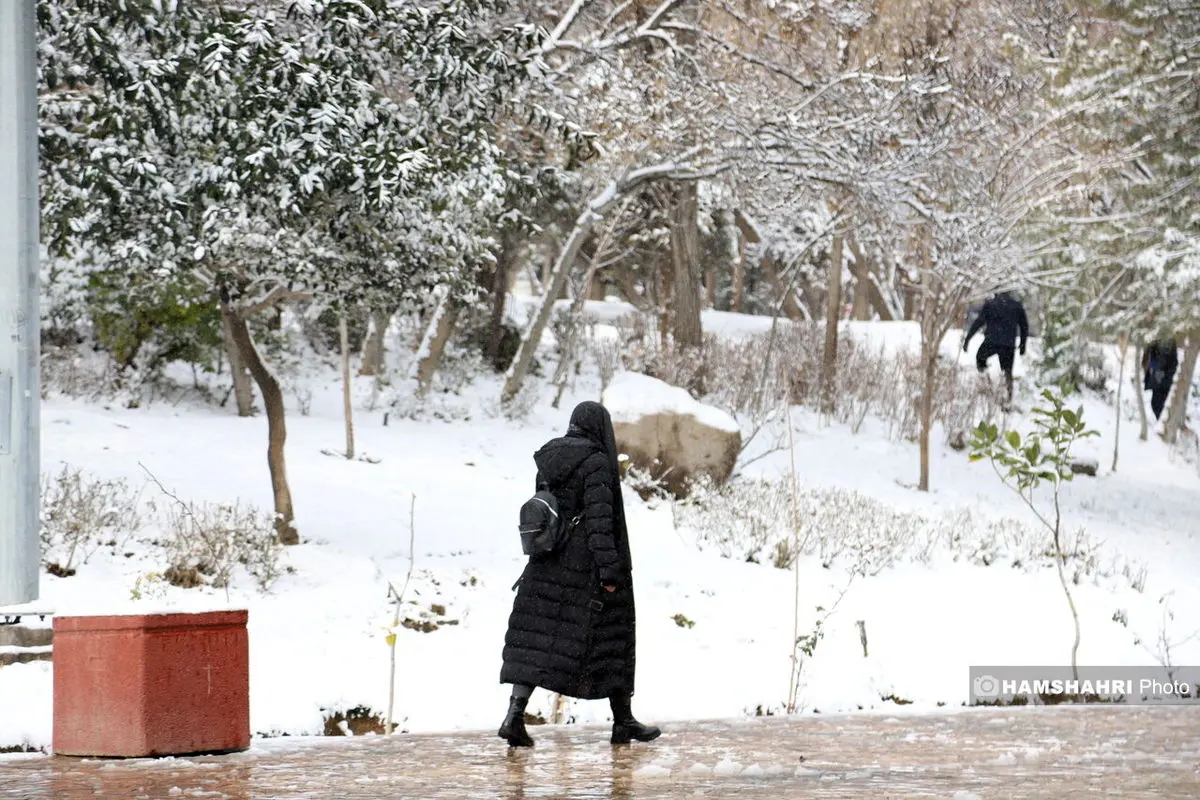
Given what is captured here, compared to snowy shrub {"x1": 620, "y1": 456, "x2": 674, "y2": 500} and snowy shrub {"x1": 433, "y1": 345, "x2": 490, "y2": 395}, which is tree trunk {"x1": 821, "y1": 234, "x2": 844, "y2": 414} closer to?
snowy shrub {"x1": 433, "y1": 345, "x2": 490, "y2": 395}

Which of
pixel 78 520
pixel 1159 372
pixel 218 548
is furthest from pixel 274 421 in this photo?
pixel 1159 372

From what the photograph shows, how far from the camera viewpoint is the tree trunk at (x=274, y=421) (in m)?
12.4

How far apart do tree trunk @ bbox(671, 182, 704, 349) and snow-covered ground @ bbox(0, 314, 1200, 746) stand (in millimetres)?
2866

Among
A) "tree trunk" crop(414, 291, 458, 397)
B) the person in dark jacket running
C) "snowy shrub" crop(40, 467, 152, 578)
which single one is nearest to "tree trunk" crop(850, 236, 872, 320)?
"tree trunk" crop(414, 291, 458, 397)

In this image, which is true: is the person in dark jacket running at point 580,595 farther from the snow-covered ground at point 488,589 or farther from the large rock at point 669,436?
the large rock at point 669,436

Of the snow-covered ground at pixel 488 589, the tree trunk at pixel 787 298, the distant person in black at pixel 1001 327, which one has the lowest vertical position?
the snow-covered ground at pixel 488 589

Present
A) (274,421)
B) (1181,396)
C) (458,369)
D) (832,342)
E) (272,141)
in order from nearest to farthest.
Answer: (272,141) → (274,421) → (458,369) → (832,342) → (1181,396)

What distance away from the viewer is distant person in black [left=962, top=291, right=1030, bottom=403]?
770 inches

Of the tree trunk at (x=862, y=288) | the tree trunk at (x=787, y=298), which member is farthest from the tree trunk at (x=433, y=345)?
the tree trunk at (x=862, y=288)

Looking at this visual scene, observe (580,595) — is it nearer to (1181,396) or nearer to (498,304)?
(498,304)

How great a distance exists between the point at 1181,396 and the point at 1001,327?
13.3 feet

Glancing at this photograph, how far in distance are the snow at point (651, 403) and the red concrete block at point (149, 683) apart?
8.94m

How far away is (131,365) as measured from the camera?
1725cm

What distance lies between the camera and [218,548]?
11.4 meters
